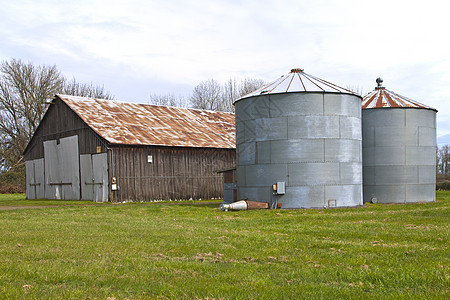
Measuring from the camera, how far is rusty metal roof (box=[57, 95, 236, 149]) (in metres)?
34.8

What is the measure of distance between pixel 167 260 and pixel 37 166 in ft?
114

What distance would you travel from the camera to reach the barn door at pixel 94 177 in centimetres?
3316

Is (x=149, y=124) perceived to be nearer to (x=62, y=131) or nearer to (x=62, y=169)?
(x=62, y=131)

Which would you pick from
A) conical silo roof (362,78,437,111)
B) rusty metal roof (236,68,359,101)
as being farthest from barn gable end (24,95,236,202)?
conical silo roof (362,78,437,111)

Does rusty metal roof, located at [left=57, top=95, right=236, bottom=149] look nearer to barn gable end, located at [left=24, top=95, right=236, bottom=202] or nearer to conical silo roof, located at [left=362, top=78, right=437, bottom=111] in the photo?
barn gable end, located at [left=24, top=95, right=236, bottom=202]

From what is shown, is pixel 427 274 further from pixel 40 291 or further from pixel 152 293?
pixel 40 291

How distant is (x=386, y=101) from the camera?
95.2ft

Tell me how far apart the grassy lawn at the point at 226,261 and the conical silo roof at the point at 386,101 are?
13.4 m

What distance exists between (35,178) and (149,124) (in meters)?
11.1

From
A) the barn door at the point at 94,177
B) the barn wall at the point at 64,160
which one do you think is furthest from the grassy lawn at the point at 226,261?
the barn wall at the point at 64,160

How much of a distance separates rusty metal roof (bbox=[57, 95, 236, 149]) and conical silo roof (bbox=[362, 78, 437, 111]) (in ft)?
42.5

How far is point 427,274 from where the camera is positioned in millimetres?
7973

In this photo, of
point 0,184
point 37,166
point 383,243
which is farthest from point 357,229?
point 0,184

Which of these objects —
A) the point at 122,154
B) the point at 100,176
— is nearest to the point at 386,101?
the point at 122,154
